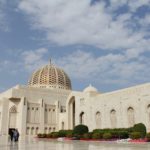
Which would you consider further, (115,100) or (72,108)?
(72,108)

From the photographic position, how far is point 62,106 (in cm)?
5050

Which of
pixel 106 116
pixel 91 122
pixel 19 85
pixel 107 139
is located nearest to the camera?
pixel 107 139

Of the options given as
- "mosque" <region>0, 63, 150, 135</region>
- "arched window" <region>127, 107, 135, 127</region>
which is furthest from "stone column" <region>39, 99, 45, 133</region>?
"arched window" <region>127, 107, 135, 127</region>

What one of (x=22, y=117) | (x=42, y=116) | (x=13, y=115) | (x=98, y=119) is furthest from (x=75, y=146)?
(x=13, y=115)

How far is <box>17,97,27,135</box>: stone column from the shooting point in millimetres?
44438

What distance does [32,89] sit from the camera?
4847 centimetres

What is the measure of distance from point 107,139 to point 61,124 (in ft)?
88.8

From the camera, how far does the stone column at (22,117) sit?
146 ft

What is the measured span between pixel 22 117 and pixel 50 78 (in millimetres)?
15136

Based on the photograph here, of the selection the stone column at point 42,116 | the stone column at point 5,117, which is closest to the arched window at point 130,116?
the stone column at point 42,116

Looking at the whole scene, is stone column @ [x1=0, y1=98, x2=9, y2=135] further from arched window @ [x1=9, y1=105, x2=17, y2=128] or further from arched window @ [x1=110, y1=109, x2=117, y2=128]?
arched window @ [x1=110, y1=109, x2=117, y2=128]

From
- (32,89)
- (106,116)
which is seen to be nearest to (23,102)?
(32,89)

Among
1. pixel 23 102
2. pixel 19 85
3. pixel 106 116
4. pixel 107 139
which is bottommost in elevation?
pixel 107 139

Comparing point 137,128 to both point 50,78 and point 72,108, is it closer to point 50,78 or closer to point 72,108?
point 72,108
